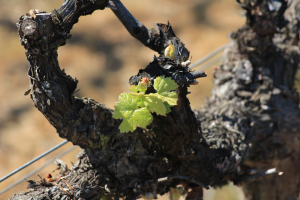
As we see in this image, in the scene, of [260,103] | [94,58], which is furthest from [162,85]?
[94,58]

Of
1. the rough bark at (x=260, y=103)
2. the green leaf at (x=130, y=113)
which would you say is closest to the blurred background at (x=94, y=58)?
the rough bark at (x=260, y=103)

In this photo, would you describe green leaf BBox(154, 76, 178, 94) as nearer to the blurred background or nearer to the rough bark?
the rough bark

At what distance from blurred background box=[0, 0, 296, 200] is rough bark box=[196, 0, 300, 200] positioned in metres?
1.64

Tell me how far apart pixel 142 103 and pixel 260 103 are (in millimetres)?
863

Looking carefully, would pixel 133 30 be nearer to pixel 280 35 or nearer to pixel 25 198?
pixel 25 198

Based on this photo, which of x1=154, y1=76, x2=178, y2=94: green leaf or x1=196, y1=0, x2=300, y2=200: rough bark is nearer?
x1=154, y1=76, x2=178, y2=94: green leaf

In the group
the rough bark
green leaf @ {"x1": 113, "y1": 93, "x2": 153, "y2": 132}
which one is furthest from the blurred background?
green leaf @ {"x1": 113, "y1": 93, "x2": 153, "y2": 132}

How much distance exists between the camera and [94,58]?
3988mm

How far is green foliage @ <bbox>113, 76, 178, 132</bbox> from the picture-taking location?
2.43 ft

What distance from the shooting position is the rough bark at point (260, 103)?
129cm

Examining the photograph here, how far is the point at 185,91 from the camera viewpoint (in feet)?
2.84

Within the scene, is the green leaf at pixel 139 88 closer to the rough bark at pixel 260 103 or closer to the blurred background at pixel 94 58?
the rough bark at pixel 260 103

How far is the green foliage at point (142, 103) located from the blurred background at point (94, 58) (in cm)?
246

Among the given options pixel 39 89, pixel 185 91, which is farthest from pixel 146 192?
pixel 39 89
